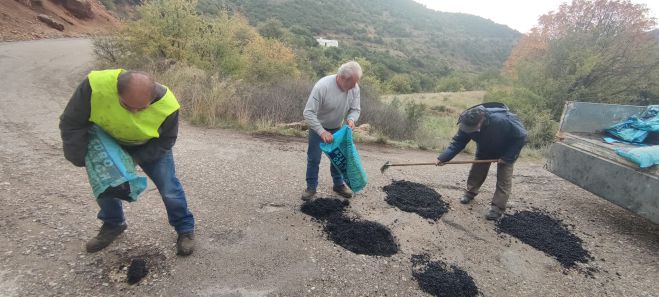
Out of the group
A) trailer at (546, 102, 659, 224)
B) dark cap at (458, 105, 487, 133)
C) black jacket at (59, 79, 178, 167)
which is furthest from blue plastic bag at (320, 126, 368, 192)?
trailer at (546, 102, 659, 224)

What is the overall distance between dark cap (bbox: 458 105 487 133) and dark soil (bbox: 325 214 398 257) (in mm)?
1415

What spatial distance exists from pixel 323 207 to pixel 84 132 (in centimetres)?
235

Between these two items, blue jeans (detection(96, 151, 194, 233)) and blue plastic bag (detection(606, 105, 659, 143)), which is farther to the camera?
blue plastic bag (detection(606, 105, 659, 143))

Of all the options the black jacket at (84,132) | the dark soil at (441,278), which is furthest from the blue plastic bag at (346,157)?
the black jacket at (84,132)

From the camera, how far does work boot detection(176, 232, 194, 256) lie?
9.21ft

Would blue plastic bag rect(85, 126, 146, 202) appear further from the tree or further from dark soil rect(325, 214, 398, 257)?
the tree

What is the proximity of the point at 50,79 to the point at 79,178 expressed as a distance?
23.8 ft

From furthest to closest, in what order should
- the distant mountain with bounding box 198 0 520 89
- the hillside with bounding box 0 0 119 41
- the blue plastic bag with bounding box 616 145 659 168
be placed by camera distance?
1. the distant mountain with bounding box 198 0 520 89
2. the hillside with bounding box 0 0 119 41
3. the blue plastic bag with bounding box 616 145 659 168

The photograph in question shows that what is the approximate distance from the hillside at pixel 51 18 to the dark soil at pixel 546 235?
1935 centimetres

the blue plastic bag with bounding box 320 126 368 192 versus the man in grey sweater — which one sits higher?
the man in grey sweater

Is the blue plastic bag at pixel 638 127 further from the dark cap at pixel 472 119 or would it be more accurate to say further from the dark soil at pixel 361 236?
the dark soil at pixel 361 236

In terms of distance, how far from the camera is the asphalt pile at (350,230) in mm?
3248

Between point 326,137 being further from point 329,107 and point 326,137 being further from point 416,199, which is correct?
point 416,199

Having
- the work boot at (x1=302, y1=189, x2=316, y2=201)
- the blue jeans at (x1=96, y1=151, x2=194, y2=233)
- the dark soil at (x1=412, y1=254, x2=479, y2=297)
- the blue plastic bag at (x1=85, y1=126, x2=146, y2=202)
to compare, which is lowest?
the dark soil at (x1=412, y1=254, x2=479, y2=297)
